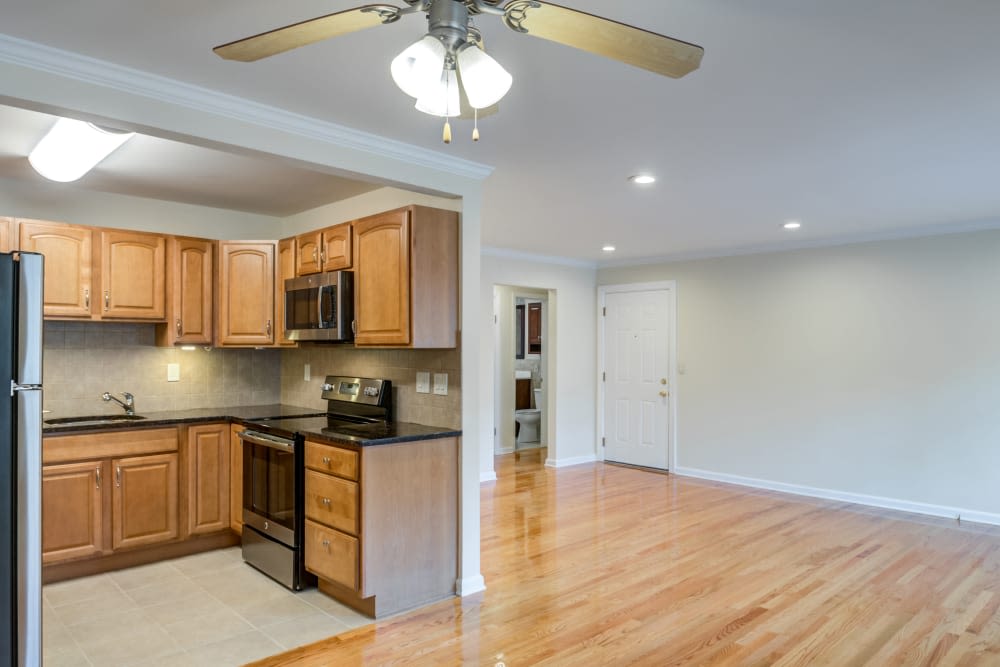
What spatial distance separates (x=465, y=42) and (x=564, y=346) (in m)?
5.72

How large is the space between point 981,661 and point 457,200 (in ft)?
10.8

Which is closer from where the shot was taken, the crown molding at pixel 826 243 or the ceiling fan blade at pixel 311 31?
the ceiling fan blade at pixel 311 31

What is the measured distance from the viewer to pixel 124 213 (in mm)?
4164

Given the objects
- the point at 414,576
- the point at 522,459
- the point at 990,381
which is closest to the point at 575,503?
the point at 522,459

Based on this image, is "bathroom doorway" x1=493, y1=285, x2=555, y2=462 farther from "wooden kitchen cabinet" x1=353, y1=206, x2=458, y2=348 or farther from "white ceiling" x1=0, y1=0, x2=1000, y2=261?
"wooden kitchen cabinet" x1=353, y1=206, x2=458, y2=348

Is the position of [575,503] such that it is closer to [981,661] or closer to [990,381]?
[981,661]

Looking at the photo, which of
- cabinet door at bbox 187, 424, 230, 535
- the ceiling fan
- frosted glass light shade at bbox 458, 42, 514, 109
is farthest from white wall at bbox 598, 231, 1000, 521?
frosted glass light shade at bbox 458, 42, 514, 109

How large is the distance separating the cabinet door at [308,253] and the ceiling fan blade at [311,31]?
233 cm

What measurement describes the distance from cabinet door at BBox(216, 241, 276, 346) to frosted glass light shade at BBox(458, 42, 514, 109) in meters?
3.10

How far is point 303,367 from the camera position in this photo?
4777 mm

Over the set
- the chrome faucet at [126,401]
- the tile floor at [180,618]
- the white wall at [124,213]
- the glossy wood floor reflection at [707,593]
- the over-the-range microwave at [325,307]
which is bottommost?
the glossy wood floor reflection at [707,593]

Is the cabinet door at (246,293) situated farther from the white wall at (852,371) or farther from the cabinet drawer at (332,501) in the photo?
the white wall at (852,371)

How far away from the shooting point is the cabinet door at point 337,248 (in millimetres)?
3637

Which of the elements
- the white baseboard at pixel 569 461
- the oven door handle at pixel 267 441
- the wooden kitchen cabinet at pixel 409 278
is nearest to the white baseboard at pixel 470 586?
the oven door handle at pixel 267 441
